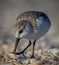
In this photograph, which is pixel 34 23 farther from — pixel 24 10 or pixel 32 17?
pixel 24 10

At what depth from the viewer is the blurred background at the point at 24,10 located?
72.7 inches

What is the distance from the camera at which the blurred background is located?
1847 mm

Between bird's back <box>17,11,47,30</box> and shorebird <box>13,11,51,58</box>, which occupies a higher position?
bird's back <box>17,11,47,30</box>

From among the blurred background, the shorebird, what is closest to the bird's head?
the shorebird

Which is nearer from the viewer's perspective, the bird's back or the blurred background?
the bird's back

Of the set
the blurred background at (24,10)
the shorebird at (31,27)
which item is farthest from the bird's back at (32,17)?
the blurred background at (24,10)

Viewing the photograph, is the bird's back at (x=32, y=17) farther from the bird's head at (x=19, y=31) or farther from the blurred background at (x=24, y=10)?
the blurred background at (x=24, y=10)

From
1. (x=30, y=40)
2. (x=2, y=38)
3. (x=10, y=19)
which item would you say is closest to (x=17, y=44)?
(x=30, y=40)

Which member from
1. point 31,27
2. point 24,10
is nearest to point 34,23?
point 31,27

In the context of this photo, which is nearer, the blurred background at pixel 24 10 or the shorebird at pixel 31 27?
the shorebird at pixel 31 27

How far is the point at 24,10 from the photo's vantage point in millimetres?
1898

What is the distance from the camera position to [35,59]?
1633 mm

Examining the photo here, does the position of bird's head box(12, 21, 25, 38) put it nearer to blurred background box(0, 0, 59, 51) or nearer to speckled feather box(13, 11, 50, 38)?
speckled feather box(13, 11, 50, 38)

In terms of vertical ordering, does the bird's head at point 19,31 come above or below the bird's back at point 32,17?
below
